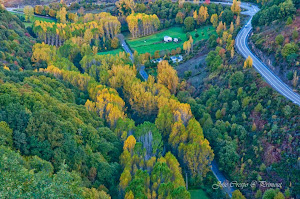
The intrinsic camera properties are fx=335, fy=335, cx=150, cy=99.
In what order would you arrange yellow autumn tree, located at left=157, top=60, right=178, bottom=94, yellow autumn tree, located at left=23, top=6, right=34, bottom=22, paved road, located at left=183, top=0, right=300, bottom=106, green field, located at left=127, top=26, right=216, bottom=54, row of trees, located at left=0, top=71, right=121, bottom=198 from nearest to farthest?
row of trees, located at left=0, top=71, right=121, bottom=198 → paved road, located at left=183, top=0, right=300, bottom=106 → yellow autumn tree, located at left=157, top=60, right=178, bottom=94 → green field, located at left=127, top=26, right=216, bottom=54 → yellow autumn tree, located at left=23, top=6, right=34, bottom=22

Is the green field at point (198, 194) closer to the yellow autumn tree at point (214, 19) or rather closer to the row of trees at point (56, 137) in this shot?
the row of trees at point (56, 137)

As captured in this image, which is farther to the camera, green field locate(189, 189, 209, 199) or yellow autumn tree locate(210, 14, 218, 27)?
yellow autumn tree locate(210, 14, 218, 27)

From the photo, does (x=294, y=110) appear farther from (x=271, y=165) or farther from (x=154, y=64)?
(x=154, y=64)

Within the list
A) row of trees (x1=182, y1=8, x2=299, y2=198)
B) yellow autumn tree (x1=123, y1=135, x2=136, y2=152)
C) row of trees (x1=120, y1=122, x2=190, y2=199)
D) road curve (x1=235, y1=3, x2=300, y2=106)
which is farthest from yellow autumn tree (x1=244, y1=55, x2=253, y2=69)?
yellow autumn tree (x1=123, y1=135, x2=136, y2=152)

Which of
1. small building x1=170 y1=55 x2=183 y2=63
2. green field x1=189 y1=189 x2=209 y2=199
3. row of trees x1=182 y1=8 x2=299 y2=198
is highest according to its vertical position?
row of trees x1=182 y1=8 x2=299 y2=198

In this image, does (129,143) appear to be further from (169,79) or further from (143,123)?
(169,79)

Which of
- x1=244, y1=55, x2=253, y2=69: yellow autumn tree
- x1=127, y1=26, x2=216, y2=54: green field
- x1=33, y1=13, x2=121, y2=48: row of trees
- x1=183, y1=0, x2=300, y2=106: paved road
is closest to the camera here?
x1=183, y1=0, x2=300, y2=106: paved road

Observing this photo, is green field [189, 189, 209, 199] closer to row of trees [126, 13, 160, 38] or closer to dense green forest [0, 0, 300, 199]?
dense green forest [0, 0, 300, 199]
